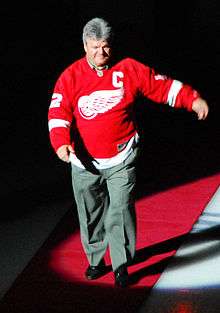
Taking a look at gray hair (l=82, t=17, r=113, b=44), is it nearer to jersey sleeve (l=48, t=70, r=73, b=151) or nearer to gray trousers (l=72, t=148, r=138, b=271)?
jersey sleeve (l=48, t=70, r=73, b=151)

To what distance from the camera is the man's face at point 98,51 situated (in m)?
3.14

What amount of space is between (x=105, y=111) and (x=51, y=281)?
1.14 meters


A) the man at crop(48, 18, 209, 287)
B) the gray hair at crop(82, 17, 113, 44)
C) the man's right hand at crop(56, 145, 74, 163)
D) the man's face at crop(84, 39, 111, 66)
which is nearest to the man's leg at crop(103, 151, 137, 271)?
the man at crop(48, 18, 209, 287)

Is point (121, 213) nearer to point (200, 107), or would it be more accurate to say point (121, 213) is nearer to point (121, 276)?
point (121, 276)

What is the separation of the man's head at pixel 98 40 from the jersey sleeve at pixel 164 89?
0.23m

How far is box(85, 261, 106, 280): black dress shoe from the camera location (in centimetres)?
373

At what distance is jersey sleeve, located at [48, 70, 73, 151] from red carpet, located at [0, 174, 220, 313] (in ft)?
3.03

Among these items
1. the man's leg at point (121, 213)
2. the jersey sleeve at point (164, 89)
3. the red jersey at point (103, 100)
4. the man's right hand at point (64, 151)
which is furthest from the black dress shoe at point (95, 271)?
the jersey sleeve at point (164, 89)

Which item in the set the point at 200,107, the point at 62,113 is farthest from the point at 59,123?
the point at 200,107

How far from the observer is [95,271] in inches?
147

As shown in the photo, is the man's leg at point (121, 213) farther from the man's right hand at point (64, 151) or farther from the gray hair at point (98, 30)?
the gray hair at point (98, 30)

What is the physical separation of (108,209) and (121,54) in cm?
655

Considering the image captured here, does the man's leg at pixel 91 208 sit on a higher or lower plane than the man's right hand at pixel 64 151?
lower

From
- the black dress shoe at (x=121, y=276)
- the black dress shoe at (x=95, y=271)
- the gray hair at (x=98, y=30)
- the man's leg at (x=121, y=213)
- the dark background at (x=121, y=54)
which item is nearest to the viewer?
the gray hair at (x=98, y=30)
